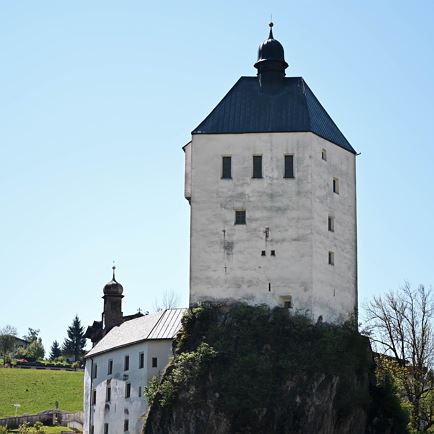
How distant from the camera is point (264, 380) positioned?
191 feet

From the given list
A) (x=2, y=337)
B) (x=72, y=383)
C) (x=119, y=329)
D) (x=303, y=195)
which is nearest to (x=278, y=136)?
(x=303, y=195)

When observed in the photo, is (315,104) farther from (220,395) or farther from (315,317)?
(220,395)

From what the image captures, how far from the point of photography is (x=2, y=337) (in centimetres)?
A: 15675

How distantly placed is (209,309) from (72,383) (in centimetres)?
5745

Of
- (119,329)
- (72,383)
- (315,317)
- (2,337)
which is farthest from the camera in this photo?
(2,337)

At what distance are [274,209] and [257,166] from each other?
2.77 metres

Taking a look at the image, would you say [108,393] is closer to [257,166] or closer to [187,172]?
[187,172]

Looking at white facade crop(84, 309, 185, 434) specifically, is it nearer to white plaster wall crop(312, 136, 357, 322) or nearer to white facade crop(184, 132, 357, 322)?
white facade crop(184, 132, 357, 322)

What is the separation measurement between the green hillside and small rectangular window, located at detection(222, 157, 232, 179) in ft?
141

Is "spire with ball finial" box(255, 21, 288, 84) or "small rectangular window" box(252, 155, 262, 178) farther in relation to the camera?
"spire with ball finial" box(255, 21, 288, 84)

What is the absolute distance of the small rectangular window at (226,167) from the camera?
2525 inches

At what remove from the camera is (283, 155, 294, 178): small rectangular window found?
6344 cm

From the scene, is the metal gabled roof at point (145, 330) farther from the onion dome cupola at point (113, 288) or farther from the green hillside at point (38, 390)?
the green hillside at point (38, 390)

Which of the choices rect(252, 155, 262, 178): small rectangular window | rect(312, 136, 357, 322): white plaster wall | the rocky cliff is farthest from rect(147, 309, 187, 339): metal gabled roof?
rect(252, 155, 262, 178): small rectangular window
